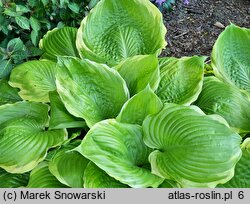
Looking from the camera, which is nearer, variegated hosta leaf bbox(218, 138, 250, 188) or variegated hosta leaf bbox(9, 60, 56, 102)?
variegated hosta leaf bbox(218, 138, 250, 188)

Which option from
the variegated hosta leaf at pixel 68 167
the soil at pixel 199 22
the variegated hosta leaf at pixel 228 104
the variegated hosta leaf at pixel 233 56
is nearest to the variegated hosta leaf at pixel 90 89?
the variegated hosta leaf at pixel 68 167

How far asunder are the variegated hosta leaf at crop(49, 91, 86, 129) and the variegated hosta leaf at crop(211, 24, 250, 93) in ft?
1.76

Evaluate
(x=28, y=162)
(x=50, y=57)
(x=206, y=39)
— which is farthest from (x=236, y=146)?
(x=206, y=39)

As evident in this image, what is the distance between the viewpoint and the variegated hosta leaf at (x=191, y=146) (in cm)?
118

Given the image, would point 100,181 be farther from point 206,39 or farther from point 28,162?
point 206,39

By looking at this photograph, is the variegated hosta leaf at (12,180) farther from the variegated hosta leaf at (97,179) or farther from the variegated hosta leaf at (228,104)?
the variegated hosta leaf at (228,104)

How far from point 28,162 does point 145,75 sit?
18.2 inches

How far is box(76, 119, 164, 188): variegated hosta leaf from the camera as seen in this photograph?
1.22 meters

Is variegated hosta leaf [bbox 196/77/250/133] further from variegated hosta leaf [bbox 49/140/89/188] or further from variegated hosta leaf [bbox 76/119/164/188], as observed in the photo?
variegated hosta leaf [bbox 49/140/89/188]

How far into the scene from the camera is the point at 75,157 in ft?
4.44

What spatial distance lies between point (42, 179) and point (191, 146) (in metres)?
0.47

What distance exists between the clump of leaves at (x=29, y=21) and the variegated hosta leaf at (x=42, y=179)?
0.42m

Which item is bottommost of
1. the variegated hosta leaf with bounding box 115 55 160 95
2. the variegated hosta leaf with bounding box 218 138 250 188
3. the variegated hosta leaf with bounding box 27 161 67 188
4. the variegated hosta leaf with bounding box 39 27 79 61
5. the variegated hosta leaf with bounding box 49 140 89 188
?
the variegated hosta leaf with bounding box 27 161 67 188

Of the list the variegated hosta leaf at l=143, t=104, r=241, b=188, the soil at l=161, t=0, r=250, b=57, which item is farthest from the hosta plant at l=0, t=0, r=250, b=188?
the soil at l=161, t=0, r=250, b=57
